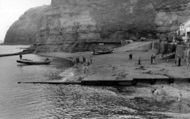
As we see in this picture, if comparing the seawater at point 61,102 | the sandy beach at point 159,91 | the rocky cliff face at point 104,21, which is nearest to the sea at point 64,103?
the seawater at point 61,102

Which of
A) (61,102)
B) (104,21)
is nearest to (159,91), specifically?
(61,102)

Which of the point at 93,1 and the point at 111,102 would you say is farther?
the point at 93,1

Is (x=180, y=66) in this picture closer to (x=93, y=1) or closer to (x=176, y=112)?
(x=176, y=112)

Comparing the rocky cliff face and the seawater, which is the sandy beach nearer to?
the seawater

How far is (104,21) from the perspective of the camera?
12038cm

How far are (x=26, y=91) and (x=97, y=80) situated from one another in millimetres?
12084

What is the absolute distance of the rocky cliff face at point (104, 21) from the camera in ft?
373

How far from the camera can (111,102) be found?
32188 mm

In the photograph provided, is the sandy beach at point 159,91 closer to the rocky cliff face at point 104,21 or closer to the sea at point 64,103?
the sea at point 64,103

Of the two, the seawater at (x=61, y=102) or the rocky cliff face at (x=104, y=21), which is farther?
the rocky cliff face at (x=104, y=21)

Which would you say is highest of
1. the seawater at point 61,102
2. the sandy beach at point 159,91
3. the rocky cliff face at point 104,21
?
the rocky cliff face at point 104,21

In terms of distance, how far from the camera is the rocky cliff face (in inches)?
4478

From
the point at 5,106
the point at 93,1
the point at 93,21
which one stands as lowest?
the point at 5,106

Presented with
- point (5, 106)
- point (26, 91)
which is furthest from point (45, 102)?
point (26, 91)
